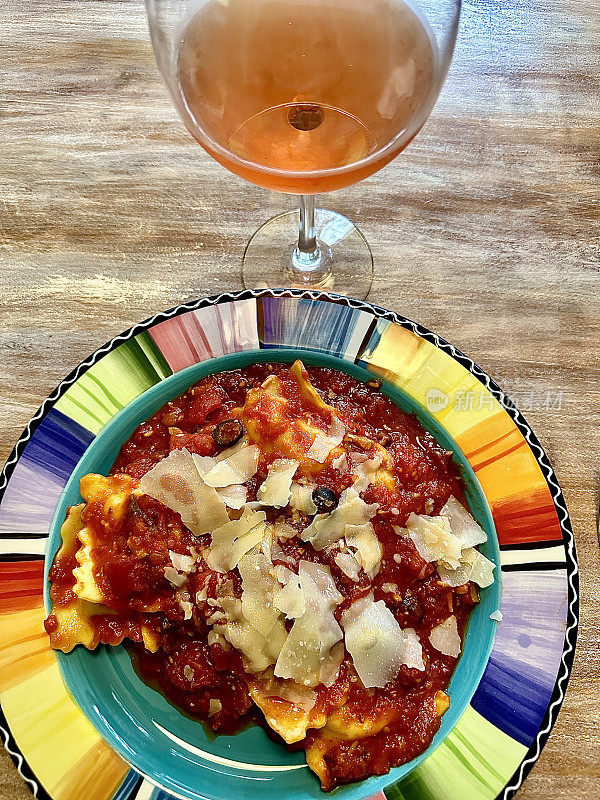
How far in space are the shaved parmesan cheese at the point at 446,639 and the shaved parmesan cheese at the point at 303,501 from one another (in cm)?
39

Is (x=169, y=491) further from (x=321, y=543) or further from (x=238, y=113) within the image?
(x=238, y=113)

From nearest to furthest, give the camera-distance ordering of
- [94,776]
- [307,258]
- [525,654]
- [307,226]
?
[94,776] < [525,654] < [307,226] < [307,258]

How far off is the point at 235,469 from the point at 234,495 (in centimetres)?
7

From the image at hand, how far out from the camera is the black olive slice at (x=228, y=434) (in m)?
1.90

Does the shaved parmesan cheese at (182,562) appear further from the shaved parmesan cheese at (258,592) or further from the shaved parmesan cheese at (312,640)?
the shaved parmesan cheese at (312,640)

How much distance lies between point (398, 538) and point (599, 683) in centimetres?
65

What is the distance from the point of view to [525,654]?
1.71 meters

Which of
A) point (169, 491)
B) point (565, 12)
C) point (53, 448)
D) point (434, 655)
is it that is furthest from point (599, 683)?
point (565, 12)

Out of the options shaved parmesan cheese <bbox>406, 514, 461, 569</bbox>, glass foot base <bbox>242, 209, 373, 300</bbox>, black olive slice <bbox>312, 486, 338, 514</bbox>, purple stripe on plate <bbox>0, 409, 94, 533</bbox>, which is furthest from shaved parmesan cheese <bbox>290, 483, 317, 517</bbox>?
glass foot base <bbox>242, 209, 373, 300</bbox>

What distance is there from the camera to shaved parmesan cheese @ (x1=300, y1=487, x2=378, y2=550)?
1753 millimetres

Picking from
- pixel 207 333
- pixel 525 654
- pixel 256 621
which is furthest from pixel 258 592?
pixel 207 333

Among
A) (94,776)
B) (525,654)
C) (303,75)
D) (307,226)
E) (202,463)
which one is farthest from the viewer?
(307,226)

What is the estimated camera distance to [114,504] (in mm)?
1838

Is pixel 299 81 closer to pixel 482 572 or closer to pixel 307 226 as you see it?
pixel 307 226
